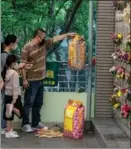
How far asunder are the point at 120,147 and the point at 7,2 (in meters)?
3.07

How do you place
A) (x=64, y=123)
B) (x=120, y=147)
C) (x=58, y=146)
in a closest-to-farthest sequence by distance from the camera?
(x=120, y=147)
(x=58, y=146)
(x=64, y=123)

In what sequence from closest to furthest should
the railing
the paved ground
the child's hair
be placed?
the paved ground → the child's hair → the railing

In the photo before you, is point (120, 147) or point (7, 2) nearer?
point (120, 147)

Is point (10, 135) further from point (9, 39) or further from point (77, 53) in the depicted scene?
point (77, 53)

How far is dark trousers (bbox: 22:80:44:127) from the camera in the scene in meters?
8.31

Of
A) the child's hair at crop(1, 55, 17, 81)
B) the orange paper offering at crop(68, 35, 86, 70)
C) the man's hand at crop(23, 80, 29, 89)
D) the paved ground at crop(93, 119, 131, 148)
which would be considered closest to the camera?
→ the paved ground at crop(93, 119, 131, 148)

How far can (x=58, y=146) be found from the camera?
759 centimetres

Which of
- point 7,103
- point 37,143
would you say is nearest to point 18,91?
point 7,103

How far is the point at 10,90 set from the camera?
7906 millimetres

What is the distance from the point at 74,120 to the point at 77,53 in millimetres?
1080

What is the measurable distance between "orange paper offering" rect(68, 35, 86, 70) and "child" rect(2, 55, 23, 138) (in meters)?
0.91

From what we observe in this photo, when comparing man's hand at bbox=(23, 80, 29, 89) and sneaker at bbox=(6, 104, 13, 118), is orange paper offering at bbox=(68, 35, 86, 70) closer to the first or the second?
man's hand at bbox=(23, 80, 29, 89)

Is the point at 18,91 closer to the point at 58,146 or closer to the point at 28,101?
the point at 28,101

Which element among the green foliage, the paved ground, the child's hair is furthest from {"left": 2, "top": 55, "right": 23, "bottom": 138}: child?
the paved ground
